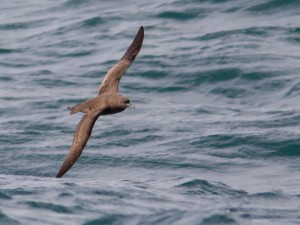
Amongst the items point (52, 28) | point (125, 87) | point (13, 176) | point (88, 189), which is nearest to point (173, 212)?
point (88, 189)

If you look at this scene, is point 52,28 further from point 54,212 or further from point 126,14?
point 54,212

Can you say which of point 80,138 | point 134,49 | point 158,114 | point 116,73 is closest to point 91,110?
point 80,138

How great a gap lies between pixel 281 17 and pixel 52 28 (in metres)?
4.75

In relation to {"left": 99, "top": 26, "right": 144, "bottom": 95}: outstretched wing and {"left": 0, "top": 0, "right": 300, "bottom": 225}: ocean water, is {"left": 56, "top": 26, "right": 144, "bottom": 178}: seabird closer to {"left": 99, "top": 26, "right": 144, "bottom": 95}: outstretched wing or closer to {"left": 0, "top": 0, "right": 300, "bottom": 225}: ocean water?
{"left": 99, "top": 26, "right": 144, "bottom": 95}: outstretched wing

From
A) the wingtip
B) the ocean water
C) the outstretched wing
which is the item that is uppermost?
the wingtip

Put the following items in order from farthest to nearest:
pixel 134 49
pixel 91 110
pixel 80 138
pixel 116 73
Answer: pixel 134 49 → pixel 116 73 → pixel 91 110 → pixel 80 138

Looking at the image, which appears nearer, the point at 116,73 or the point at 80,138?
the point at 80,138

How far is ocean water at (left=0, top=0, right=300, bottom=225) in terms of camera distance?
12492mm

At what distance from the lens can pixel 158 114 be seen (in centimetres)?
1711

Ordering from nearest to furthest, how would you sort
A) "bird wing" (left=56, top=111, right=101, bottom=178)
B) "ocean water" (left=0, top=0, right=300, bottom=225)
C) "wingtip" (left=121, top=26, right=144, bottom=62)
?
"bird wing" (left=56, top=111, right=101, bottom=178)
"ocean water" (left=0, top=0, right=300, bottom=225)
"wingtip" (left=121, top=26, right=144, bottom=62)

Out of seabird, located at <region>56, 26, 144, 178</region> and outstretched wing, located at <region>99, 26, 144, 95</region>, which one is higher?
outstretched wing, located at <region>99, 26, 144, 95</region>

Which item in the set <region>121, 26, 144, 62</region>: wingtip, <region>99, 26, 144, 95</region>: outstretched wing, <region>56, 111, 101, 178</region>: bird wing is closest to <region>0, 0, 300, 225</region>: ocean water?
<region>56, 111, 101, 178</region>: bird wing

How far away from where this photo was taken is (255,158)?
15352 millimetres

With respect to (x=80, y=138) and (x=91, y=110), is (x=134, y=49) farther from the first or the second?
(x=80, y=138)
